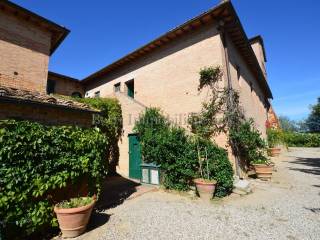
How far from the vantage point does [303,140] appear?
31891mm

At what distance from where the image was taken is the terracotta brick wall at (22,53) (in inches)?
363

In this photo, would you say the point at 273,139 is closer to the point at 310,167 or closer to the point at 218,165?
the point at 310,167

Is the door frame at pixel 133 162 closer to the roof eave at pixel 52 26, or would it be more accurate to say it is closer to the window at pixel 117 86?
the window at pixel 117 86

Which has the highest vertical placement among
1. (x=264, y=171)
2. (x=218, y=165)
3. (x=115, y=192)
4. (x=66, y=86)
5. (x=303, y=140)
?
(x=66, y=86)

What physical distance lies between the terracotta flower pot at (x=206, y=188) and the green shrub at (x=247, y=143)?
2.47 m

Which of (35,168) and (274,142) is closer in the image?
(35,168)

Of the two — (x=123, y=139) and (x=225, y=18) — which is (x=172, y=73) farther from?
(x=123, y=139)

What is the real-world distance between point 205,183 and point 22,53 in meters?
9.89

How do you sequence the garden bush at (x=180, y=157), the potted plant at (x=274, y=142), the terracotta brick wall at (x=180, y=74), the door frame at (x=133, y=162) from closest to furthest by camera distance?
the garden bush at (x=180, y=157) < the terracotta brick wall at (x=180, y=74) < the door frame at (x=133, y=162) < the potted plant at (x=274, y=142)

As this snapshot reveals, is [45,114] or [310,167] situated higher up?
[45,114]

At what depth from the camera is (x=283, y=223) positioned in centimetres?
488

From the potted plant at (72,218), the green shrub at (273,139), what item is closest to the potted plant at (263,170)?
the potted plant at (72,218)

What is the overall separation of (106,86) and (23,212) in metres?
12.5

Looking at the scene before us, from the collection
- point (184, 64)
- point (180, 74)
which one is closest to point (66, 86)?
point (180, 74)
